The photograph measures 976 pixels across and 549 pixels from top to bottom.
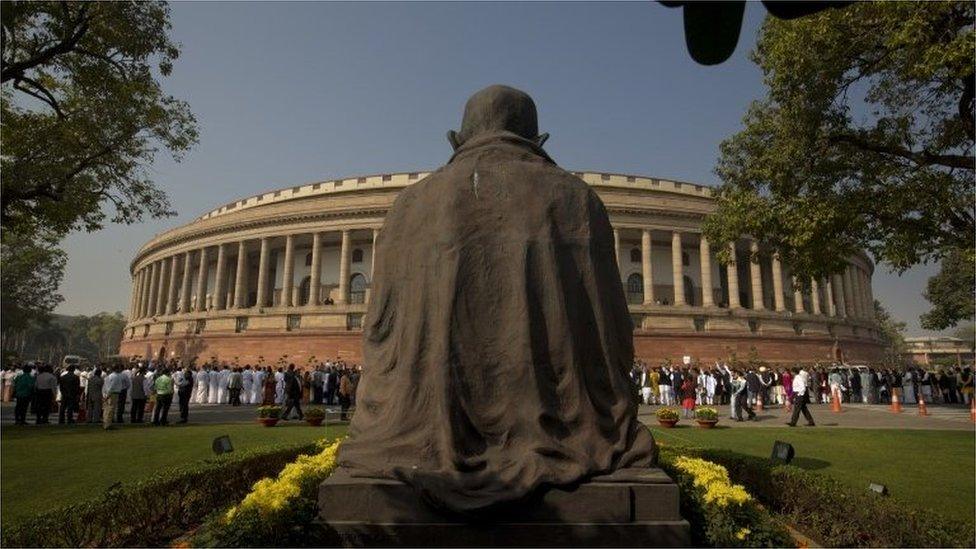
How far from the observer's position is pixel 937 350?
107438 mm

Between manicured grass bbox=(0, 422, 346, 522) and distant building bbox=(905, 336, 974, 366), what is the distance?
102099 mm

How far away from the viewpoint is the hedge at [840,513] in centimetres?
492

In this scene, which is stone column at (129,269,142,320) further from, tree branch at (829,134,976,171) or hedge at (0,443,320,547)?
tree branch at (829,134,976,171)

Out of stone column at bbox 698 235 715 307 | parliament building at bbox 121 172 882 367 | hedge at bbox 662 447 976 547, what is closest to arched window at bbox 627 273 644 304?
parliament building at bbox 121 172 882 367

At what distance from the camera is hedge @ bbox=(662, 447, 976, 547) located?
16.1 feet

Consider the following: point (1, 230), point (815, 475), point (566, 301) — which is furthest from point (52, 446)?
point (815, 475)

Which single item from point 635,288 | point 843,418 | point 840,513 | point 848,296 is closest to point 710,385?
point 843,418

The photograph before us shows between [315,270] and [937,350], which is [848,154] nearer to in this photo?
[315,270]

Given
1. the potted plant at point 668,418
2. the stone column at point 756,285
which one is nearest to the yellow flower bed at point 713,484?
the potted plant at point 668,418

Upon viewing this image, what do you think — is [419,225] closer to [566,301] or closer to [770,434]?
[566,301]

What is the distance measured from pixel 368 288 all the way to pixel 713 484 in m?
43.4

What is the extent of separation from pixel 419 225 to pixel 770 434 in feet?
41.3

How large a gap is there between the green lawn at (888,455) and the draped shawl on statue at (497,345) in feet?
14.1

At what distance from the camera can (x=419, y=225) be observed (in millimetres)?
4281
